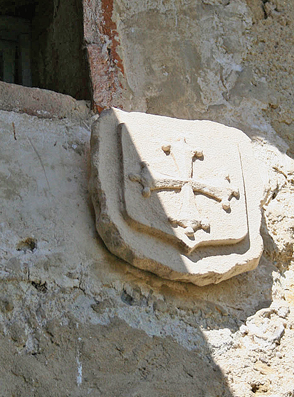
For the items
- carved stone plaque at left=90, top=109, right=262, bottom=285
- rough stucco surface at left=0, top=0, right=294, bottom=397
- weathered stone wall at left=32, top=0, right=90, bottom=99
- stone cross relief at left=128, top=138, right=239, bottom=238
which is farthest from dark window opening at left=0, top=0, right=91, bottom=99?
stone cross relief at left=128, top=138, right=239, bottom=238

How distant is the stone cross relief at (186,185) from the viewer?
2465 mm

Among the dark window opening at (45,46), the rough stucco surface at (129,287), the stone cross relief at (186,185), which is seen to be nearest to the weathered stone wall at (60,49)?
the dark window opening at (45,46)

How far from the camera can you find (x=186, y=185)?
2.57 m

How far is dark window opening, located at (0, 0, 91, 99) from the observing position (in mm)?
3170

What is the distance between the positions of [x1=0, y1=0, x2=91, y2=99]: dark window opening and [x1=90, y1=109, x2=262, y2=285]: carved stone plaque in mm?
530

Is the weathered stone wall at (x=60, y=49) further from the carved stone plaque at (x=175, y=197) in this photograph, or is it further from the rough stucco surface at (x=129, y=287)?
the carved stone plaque at (x=175, y=197)

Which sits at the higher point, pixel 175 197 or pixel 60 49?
pixel 60 49

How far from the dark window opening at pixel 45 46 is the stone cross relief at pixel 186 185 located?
0.65 meters

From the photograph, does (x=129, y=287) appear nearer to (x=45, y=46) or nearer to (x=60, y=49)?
(x=60, y=49)

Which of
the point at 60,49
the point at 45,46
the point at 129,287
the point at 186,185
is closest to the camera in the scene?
the point at 129,287

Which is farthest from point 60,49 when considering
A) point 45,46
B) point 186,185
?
point 186,185

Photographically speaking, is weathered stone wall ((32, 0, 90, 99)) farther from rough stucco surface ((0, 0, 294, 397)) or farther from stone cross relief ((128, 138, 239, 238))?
stone cross relief ((128, 138, 239, 238))

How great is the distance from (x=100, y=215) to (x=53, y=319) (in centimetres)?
43

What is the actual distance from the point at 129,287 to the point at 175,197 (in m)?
0.41
